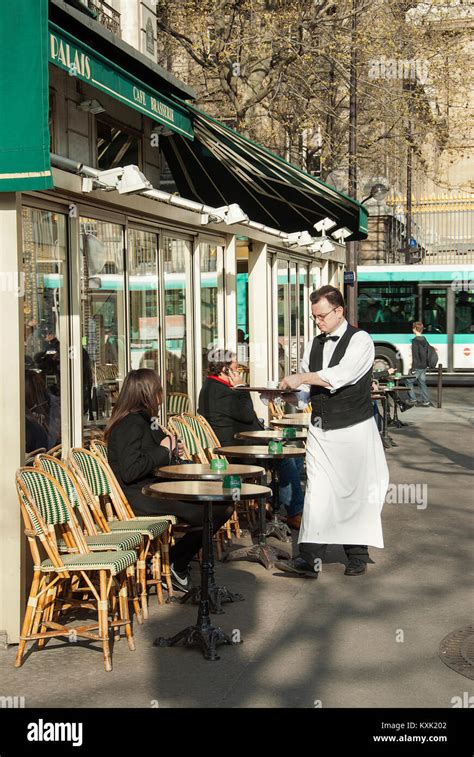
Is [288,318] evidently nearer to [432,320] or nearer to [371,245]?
[432,320]

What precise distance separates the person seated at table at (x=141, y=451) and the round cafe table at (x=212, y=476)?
5.6 inches

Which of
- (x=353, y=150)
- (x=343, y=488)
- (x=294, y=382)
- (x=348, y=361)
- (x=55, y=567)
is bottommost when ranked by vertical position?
(x=55, y=567)

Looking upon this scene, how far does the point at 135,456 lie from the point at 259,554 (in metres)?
1.64

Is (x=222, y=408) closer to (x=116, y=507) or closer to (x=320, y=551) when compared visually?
(x=320, y=551)

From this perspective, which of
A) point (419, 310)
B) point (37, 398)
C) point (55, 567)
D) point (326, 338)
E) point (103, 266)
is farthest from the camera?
point (419, 310)

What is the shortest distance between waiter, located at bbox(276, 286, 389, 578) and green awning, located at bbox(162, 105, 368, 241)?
304cm

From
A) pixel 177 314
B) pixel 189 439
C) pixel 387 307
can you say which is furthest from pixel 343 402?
pixel 387 307

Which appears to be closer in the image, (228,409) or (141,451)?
(141,451)

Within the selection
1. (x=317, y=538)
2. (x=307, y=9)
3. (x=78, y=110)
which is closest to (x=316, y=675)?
(x=317, y=538)

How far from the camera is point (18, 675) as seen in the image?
5.46 m

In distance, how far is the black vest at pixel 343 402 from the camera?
24.3 ft

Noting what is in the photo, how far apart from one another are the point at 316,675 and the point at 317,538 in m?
2.12

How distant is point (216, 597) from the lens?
262 inches
